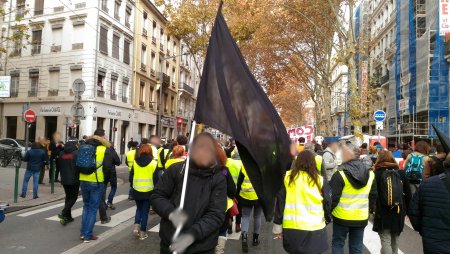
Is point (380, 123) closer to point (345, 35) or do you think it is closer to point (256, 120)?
point (345, 35)

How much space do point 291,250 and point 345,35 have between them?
15.2 m

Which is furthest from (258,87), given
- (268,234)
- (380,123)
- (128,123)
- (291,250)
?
(128,123)

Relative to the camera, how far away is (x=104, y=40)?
94.5 ft

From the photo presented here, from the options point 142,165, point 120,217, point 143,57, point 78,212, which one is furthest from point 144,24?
point 142,165

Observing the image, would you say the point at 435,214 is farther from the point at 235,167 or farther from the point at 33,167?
the point at 33,167

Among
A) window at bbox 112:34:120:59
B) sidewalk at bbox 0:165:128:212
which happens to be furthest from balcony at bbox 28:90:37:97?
sidewalk at bbox 0:165:128:212

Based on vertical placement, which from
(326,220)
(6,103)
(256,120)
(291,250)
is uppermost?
(6,103)

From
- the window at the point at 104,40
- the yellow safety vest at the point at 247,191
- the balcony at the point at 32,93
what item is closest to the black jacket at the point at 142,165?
the yellow safety vest at the point at 247,191

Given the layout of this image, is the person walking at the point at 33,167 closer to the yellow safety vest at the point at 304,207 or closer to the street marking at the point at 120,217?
the street marking at the point at 120,217

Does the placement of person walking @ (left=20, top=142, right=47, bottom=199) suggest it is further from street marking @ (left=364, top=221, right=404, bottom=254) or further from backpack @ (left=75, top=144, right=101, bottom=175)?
street marking @ (left=364, top=221, right=404, bottom=254)

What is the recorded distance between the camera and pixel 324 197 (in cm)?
416

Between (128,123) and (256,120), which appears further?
(128,123)

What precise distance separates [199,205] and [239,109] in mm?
828

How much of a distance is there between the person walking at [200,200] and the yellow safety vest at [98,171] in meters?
3.62
